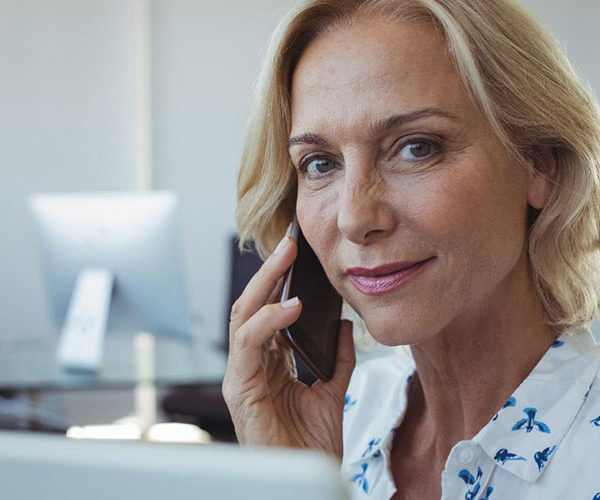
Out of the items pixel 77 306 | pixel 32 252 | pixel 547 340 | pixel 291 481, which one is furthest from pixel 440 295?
pixel 32 252

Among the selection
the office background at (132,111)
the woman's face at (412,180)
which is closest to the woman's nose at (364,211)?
the woman's face at (412,180)

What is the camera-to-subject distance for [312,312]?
1.32 meters

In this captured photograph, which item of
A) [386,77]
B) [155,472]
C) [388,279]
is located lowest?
[155,472]

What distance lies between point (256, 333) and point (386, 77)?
0.42m

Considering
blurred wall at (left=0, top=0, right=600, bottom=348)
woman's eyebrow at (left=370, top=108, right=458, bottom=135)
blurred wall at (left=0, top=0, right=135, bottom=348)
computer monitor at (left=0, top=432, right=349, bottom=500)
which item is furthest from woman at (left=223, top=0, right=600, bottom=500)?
blurred wall at (left=0, top=0, right=135, bottom=348)

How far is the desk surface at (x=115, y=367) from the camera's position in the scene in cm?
271

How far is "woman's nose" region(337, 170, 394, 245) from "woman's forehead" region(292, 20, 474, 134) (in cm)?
8

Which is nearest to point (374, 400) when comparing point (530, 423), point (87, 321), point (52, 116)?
point (530, 423)

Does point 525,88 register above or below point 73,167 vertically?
below

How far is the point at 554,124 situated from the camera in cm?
109

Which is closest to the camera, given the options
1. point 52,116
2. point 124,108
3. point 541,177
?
point 541,177

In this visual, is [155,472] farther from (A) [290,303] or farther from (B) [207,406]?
(B) [207,406]

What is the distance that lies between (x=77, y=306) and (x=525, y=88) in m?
1.96

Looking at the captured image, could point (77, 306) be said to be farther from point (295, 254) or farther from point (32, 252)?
point (32, 252)
